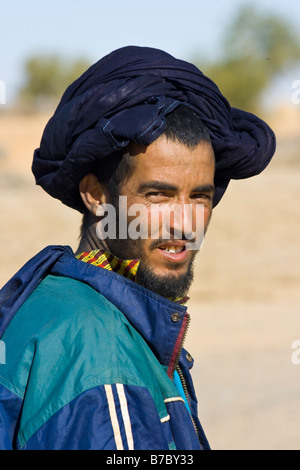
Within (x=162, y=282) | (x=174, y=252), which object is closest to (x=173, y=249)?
(x=174, y=252)

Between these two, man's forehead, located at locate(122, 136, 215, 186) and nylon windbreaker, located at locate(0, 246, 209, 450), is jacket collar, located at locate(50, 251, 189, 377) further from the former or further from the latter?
man's forehead, located at locate(122, 136, 215, 186)

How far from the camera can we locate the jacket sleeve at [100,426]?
2.01 metres

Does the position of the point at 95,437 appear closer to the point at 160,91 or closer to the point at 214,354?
the point at 160,91

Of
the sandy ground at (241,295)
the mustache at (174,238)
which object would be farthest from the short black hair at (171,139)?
the sandy ground at (241,295)

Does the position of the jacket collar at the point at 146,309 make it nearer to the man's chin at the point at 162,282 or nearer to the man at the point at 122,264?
the man at the point at 122,264

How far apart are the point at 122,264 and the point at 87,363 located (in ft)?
2.27

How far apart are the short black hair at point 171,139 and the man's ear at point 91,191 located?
1.2 inches

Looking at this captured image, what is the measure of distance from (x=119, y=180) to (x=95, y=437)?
107 cm

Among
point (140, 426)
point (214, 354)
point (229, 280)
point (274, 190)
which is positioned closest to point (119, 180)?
point (140, 426)

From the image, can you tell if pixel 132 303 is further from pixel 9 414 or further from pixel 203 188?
pixel 203 188

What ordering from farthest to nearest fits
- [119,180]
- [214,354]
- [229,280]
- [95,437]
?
[229,280], [214,354], [119,180], [95,437]

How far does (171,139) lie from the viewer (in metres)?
2.73

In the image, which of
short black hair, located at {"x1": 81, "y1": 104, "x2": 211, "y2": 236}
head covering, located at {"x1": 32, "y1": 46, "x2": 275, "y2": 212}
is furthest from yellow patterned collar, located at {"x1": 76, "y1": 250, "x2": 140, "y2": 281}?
head covering, located at {"x1": 32, "y1": 46, "x2": 275, "y2": 212}
